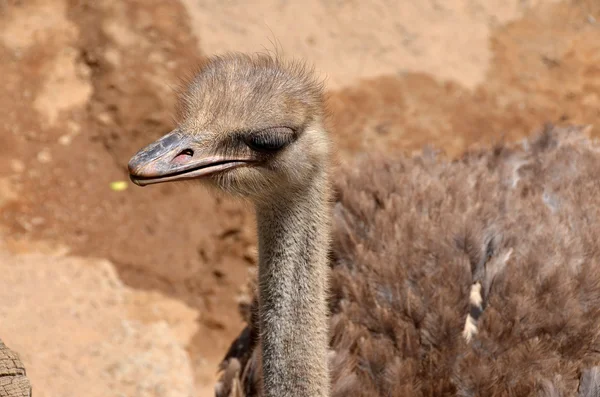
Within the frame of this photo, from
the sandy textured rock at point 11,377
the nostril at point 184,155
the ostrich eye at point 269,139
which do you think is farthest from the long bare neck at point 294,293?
the sandy textured rock at point 11,377

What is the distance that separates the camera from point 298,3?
6.31 m

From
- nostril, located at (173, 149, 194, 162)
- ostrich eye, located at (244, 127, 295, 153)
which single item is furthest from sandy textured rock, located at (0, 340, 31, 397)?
ostrich eye, located at (244, 127, 295, 153)

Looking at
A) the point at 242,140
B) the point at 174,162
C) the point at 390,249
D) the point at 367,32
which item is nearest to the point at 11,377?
the point at 174,162

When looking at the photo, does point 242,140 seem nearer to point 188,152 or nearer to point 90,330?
point 188,152

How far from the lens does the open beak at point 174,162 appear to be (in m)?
2.14

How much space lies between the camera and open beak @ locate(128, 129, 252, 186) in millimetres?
2141

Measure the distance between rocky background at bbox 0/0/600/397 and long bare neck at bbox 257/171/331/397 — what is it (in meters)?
1.79

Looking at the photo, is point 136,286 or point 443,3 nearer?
point 136,286

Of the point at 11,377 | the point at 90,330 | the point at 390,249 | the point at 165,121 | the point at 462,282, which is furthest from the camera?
the point at 165,121

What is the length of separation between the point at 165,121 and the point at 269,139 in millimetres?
3241

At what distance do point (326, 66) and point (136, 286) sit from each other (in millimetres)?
2128

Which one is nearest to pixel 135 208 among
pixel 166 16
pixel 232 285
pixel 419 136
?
pixel 232 285

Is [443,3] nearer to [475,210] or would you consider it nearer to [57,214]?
[57,214]

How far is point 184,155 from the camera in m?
2.22
